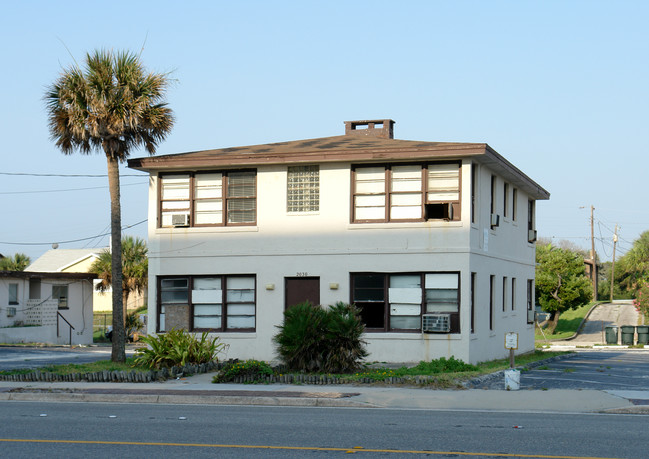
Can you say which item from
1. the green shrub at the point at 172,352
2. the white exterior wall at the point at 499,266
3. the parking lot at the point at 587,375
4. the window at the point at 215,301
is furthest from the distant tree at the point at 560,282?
the green shrub at the point at 172,352

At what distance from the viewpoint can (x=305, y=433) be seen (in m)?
11.6

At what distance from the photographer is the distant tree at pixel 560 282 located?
2037 inches

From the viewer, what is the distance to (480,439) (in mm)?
Answer: 11164

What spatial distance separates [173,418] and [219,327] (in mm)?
11412

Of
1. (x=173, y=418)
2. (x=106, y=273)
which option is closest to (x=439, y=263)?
(x=173, y=418)

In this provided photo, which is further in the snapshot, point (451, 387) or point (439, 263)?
point (439, 263)

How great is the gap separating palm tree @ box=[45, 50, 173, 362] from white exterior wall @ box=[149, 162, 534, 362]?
10.9ft

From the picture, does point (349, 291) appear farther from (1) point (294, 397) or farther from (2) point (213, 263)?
(1) point (294, 397)

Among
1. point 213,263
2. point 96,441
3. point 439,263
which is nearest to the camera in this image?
point 96,441

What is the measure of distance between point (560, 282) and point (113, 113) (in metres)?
37.2

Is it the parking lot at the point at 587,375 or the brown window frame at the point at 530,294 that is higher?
the brown window frame at the point at 530,294

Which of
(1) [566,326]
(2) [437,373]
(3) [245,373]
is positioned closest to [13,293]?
(3) [245,373]

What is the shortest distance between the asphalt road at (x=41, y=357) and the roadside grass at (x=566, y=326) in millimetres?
26432

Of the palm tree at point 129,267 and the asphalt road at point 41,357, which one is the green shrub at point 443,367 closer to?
the asphalt road at point 41,357
